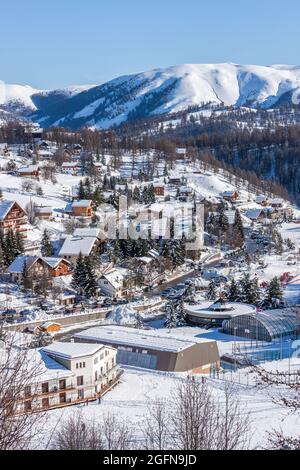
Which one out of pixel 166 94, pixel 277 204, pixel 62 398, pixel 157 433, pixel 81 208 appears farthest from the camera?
pixel 166 94

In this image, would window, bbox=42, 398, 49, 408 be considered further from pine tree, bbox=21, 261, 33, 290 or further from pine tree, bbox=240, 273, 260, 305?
pine tree, bbox=240, 273, 260, 305

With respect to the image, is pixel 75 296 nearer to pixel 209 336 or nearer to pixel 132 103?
pixel 209 336

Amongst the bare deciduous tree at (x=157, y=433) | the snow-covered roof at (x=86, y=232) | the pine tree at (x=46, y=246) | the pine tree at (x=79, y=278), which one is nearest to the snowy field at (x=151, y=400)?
the bare deciduous tree at (x=157, y=433)

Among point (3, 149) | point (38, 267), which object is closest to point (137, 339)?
point (38, 267)

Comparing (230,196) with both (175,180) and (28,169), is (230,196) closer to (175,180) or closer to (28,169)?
(175,180)

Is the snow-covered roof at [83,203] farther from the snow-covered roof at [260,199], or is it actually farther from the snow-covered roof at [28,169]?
the snow-covered roof at [260,199]

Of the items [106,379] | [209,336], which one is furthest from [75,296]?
[106,379]
